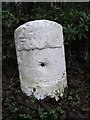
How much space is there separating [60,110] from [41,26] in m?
1.06

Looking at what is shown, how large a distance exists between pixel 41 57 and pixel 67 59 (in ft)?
3.27

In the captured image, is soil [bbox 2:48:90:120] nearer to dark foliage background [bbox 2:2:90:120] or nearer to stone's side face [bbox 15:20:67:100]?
dark foliage background [bbox 2:2:90:120]

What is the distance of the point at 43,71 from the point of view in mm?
4211

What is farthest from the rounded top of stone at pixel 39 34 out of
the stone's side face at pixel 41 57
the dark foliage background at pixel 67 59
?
the dark foliage background at pixel 67 59

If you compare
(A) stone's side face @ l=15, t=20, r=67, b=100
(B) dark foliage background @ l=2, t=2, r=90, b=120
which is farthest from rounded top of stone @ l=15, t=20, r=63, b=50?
(B) dark foliage background @ l=2, t=2, r=90, b=120

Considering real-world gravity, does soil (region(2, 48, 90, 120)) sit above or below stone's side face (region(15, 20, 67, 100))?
below

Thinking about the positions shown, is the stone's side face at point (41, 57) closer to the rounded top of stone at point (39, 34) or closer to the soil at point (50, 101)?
the rounded top of stone at point (39, 34)

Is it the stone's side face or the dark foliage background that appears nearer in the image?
the dark foliage background

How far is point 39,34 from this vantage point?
411cm

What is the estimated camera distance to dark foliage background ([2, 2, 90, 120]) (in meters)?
4.00

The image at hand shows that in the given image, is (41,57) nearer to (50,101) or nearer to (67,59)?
(50,101)

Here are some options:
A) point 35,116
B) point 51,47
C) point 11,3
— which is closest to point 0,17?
point 11,3

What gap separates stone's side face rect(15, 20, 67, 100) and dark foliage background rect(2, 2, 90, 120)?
18cm

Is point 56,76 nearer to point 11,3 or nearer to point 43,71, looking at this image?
point 43,71
